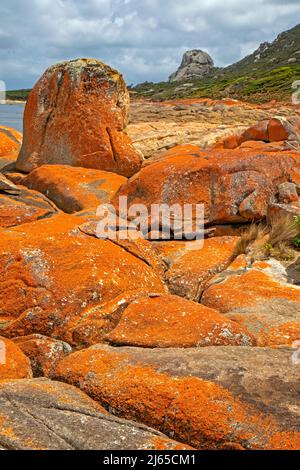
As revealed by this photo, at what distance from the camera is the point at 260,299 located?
6.69 metres

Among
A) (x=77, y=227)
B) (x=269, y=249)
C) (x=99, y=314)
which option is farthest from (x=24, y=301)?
(x=269, y=249)

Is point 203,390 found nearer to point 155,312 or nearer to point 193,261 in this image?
point 155,312

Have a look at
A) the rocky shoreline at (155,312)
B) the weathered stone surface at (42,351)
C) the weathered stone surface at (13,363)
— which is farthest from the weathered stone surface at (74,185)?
the weathered stone surface at (13,363)

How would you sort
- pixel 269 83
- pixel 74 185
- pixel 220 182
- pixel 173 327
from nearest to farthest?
pixel 173 327 < pixel 220 182 < pixel 74 185 < pixel 269 83

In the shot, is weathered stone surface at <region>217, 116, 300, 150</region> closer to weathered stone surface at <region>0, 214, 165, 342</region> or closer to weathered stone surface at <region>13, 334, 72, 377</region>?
weathered stone surface at <region>0, 214, 165, 342</region>

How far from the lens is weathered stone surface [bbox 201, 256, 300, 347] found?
5840mm

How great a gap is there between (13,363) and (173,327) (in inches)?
72.6

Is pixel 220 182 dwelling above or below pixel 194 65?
below

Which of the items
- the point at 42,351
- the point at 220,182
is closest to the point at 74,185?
the point at 220,182

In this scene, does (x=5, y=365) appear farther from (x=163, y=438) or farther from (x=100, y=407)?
(x=163, y=438)

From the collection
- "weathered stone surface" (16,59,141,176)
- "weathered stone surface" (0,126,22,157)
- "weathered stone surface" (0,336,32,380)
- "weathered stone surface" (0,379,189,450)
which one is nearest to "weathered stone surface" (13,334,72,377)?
"weathered stone surface" (0,336,32,380)

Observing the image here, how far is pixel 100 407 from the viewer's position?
4457mm

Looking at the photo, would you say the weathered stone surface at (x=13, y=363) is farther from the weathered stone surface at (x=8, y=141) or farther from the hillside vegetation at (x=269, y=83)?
the hillside vegetation at (x=269, y=83)

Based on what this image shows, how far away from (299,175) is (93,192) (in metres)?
4.70
